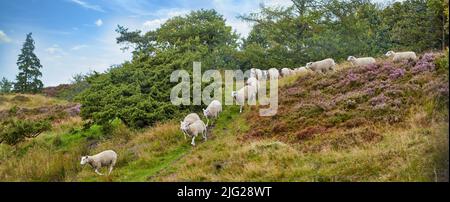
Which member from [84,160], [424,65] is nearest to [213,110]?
[84,160]

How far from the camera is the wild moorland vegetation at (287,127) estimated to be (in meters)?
10.8

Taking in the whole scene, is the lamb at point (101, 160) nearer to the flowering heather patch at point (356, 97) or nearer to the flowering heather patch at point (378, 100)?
the flowering heather patch at point (356, 97)

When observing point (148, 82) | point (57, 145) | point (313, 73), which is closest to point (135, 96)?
point (148, 82)

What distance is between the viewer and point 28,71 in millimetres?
54938

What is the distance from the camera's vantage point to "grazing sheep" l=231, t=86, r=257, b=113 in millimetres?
20359

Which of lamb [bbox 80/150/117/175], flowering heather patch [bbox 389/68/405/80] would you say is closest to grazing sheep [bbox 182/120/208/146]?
lamb [bbox 80/150/117/175]

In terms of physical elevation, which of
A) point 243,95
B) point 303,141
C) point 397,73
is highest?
point 397,73

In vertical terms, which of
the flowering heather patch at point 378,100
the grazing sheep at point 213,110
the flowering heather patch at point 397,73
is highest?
the flowering heather patch at point 397,73

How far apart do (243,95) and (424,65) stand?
26.3 ft

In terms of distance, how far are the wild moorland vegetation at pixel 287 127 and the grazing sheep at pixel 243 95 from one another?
0.62m

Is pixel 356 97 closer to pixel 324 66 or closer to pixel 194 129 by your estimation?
pixel 324 66

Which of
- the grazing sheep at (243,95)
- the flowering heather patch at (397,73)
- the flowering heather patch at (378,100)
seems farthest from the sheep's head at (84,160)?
the flowering heather patch at (397,73)

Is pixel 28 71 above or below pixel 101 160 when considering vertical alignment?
above

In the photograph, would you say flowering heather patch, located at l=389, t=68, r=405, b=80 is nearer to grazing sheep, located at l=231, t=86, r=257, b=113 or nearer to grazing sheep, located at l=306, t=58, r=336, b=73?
grazing sheep, located at l=306, t=58, r=336, b=73
